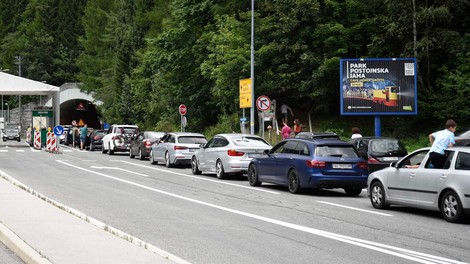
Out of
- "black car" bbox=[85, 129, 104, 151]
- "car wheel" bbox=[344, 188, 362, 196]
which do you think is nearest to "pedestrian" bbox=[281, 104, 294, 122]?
"black car" bbox=[85, 129, 104, 151]

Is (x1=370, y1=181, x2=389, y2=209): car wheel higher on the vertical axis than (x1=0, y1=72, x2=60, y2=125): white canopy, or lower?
lower

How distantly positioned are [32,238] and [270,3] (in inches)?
1500

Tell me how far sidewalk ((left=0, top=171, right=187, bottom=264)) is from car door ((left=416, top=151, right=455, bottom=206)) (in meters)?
6.49

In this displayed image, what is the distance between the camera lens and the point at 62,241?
9078 millimetres

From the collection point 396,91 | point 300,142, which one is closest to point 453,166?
point 300,142

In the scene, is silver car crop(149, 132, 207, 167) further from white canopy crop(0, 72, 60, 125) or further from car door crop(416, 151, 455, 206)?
white canopy crop(0, 72, 60, 125)

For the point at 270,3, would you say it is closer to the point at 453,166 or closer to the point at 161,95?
the point at 161,95

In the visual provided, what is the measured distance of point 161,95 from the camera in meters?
62.1

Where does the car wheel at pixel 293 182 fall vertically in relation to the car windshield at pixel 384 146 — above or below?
below

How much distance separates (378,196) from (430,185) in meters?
2.03

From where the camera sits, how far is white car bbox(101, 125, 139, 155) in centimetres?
4275

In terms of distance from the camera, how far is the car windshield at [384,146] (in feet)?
69.3

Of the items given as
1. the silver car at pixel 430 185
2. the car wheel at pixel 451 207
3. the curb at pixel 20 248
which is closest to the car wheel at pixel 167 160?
the silver car at pixel 430 185

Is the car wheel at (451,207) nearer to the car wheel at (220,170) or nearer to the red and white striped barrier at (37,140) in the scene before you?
the car wheel at (220,170)
